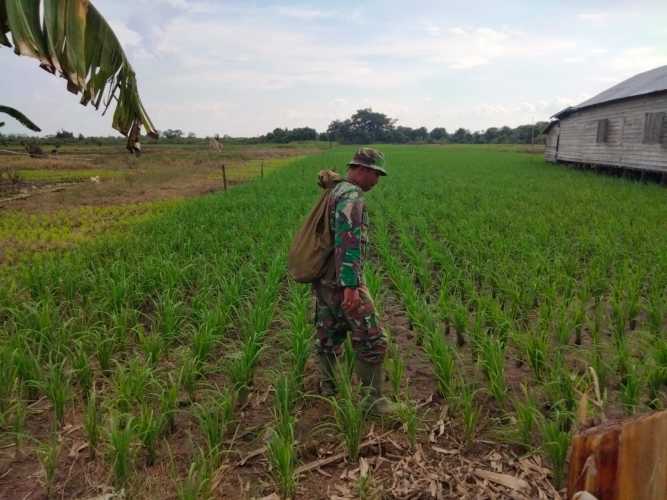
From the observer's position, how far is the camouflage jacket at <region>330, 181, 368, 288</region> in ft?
8.93

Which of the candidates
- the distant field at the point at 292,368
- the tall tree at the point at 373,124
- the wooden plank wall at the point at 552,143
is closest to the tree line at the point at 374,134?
the tall tree at the point at 373,124

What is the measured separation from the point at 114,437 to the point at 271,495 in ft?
2.53

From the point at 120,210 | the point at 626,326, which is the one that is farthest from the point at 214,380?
the point at 120,210

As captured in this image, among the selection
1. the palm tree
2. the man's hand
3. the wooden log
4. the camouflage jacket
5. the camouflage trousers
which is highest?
the palm tree

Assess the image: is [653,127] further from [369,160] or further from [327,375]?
[327,375]

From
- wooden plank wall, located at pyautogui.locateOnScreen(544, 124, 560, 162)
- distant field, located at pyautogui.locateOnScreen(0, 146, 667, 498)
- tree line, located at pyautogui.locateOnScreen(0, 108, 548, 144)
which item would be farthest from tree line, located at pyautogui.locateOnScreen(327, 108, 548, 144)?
distant field, located at pyautogui.locateOnScreen(0, 146, 667, 498)

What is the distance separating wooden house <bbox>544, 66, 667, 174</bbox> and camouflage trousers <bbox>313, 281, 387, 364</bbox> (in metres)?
14.9

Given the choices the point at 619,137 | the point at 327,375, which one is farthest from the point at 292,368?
the point at 619,137

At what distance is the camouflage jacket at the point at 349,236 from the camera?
8.93 feet

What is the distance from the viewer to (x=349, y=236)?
2.73 meters

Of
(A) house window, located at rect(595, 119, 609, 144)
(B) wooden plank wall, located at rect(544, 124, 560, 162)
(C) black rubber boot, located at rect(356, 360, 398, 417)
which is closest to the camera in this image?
(C) black rubber boot, located at rect(356, 360, 398, 417)

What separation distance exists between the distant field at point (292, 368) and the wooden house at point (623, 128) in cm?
1019

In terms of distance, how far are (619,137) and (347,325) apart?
59.4 feet

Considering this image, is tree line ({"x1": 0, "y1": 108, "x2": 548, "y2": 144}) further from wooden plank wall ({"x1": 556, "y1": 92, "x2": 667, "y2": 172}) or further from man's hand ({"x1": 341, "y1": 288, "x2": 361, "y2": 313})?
man's hand ({"x1": 341, "y1": 288, "x2": 361, "y2": 313})
